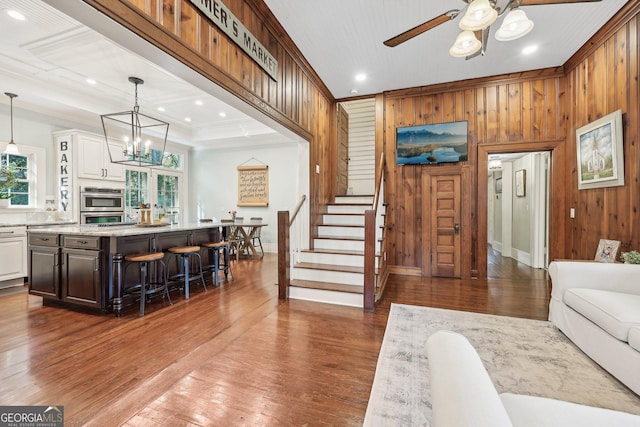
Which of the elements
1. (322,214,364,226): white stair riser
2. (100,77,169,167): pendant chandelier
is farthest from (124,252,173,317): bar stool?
(322,214,364,226): white stair riser

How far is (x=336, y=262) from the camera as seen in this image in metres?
4.14

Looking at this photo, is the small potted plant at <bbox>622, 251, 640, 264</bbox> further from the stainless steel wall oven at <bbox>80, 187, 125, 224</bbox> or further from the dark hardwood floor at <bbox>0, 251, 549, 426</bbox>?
the stainless steel wall oven at <bbox>80, 187, 125, 224</bbox>

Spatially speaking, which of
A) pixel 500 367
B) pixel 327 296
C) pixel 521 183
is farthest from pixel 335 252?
pixel 521 183

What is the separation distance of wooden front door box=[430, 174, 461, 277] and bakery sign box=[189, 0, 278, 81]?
3344mm

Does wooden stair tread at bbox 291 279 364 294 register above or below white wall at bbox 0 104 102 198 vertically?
below

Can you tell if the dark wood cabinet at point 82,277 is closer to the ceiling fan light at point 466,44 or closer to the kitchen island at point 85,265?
the kitchen island at point 85,265

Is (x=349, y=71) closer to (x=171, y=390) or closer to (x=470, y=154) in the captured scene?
(x=470, y=154)

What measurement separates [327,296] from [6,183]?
217 inches

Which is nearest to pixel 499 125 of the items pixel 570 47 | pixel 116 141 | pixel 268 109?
pixel 570 47

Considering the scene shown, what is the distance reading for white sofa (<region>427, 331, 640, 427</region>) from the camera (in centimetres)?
64

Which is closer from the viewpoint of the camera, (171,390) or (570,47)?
(171,390)

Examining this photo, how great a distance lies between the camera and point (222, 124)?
7.02 metres

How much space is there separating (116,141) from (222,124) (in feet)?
7.55

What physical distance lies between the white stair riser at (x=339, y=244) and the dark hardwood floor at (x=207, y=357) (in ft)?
2.95
